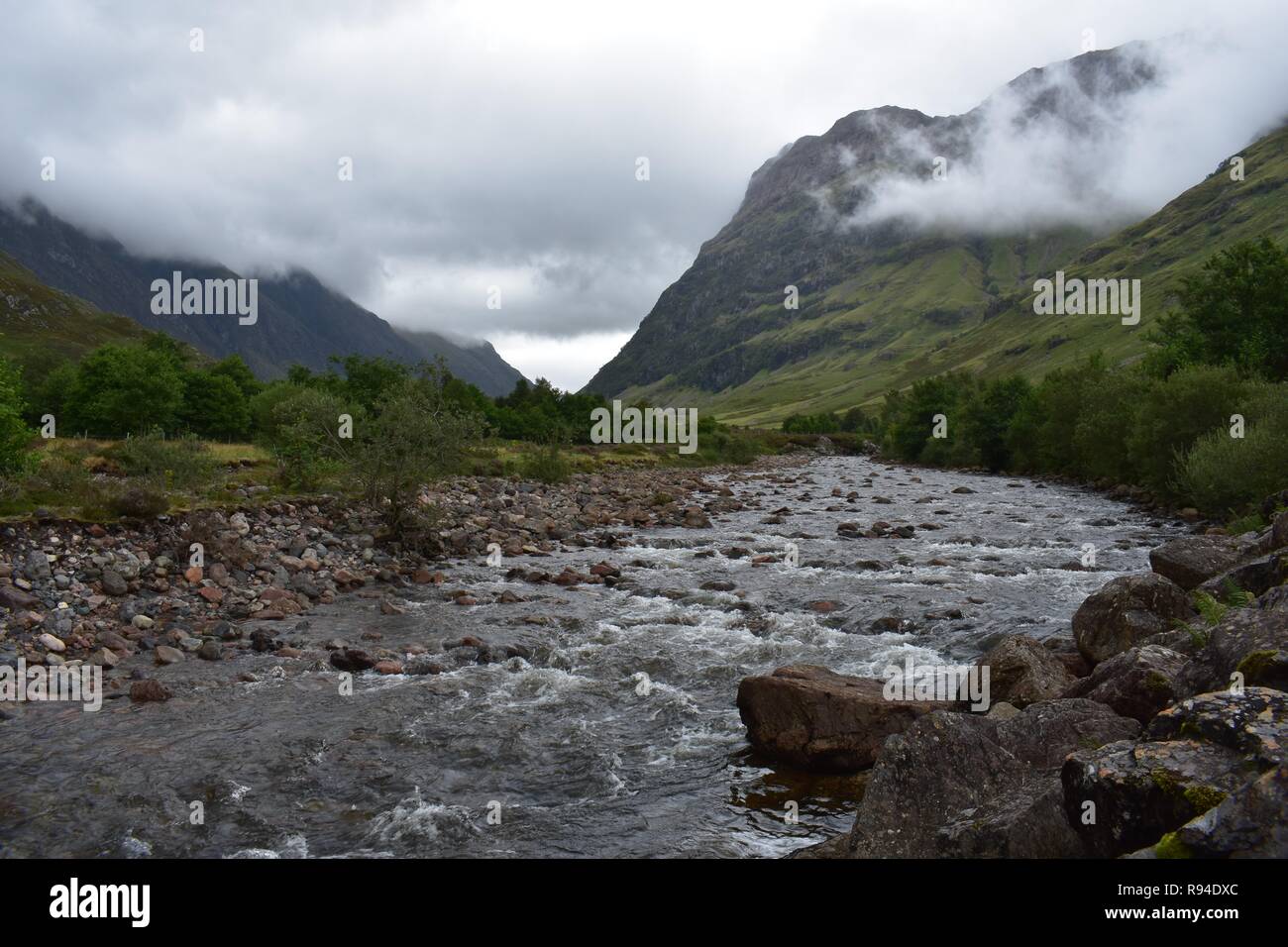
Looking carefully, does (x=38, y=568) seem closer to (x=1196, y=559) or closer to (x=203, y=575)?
(x=203, y=575)

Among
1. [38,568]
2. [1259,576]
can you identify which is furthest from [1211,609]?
[38,568]

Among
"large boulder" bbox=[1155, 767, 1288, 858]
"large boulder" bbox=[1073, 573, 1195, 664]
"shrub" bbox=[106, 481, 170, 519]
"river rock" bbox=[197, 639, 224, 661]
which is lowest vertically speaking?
"river rock" bbox=[197, 639, 224, 661]

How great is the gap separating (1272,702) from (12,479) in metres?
28.5

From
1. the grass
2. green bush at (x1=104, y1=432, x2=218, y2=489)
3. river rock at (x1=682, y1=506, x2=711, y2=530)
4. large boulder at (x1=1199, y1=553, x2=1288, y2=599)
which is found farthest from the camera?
river rock at (x1=682, y1=506, x2=711, y2=530)

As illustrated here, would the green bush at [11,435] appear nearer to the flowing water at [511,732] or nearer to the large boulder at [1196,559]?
the flowing water at [511,732]

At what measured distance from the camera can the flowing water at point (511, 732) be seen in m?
10.5

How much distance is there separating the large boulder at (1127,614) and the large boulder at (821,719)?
481cm

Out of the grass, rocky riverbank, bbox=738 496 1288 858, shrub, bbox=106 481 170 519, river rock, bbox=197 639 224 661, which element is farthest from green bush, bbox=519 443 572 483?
rocky riverbank, bbox=738 496 1288 858

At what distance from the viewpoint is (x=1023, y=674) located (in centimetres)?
1348

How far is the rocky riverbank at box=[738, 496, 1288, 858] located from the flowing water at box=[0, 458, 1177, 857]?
134 cm

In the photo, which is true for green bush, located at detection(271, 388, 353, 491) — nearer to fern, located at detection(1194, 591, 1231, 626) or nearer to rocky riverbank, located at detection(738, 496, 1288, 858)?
rocky riverbank, located at detection(738, 496, 1288, 858)

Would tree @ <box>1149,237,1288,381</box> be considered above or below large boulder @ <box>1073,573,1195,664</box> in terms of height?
above

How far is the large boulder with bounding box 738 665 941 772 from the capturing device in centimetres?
1238
